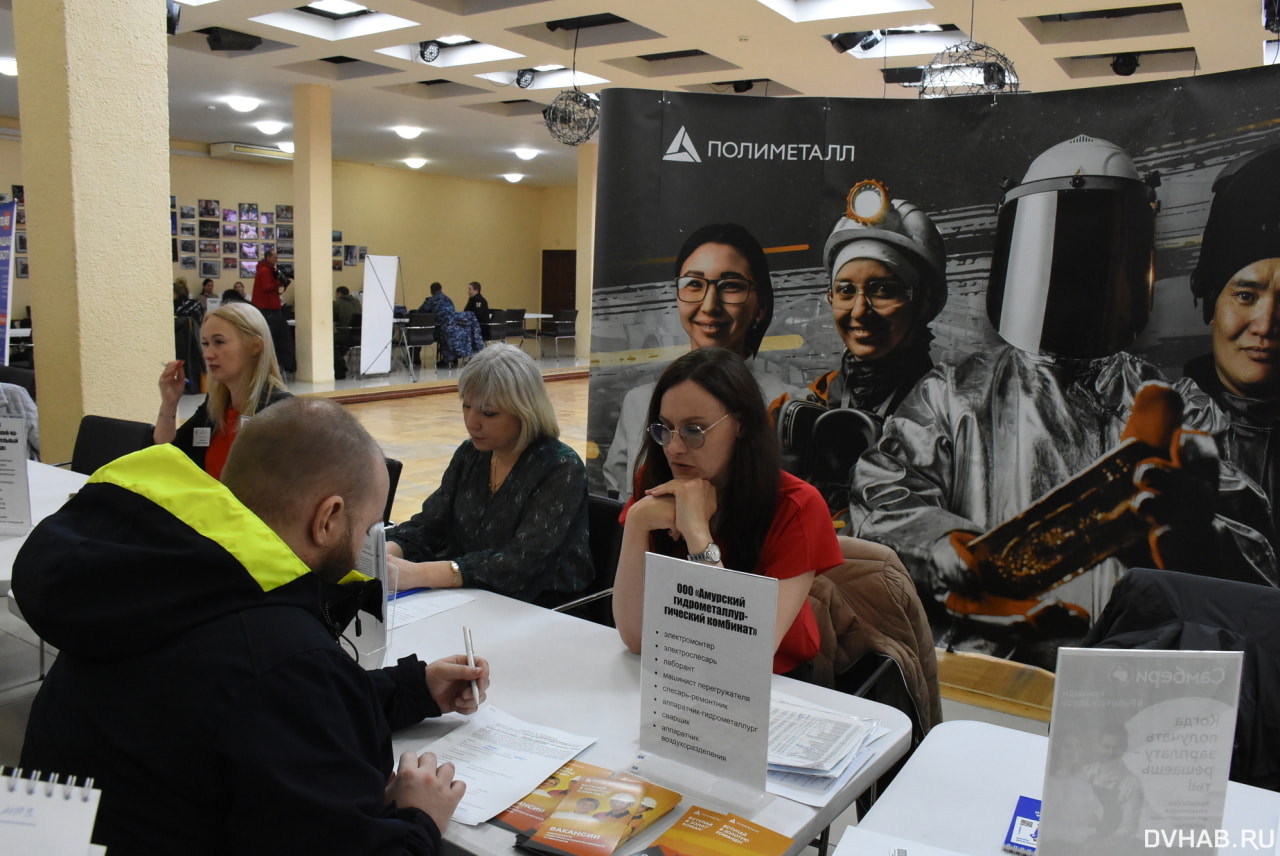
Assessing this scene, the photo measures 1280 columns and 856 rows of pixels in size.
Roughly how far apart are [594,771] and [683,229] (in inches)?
91.7

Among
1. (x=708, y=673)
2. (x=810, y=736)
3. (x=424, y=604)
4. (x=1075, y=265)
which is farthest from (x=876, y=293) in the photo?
(x=708, y=673)

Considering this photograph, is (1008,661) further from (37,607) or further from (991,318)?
(37,607)

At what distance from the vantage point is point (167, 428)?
3648mm

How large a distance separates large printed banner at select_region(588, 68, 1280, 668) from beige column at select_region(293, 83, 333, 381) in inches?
317

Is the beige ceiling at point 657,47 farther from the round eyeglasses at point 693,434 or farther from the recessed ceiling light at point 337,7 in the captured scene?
the round eyeglasses at point 693,434

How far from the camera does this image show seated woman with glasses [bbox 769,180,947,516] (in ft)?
10.6

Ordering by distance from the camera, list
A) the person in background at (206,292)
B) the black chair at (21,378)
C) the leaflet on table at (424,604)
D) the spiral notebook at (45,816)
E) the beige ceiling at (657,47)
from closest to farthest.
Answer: the spiral notebook at (45,816) < the leaflet on table at (424,604) < the black chair at (21,378) < the beige ceiling at (657,47) < the person in background at (206,292)

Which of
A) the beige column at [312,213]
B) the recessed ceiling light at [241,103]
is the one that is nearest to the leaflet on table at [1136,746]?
the beige column at [312,213]

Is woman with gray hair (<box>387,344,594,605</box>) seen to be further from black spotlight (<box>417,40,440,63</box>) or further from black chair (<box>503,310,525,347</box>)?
black chair (<box>503,310,525,347</box>)

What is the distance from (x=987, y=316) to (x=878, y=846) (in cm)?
231

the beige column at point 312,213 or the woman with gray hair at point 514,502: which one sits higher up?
the beige column at point 312,213

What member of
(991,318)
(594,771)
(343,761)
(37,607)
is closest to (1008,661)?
(991,318)

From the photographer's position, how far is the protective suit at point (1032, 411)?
2941 millimetres

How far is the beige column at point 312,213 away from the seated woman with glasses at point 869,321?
851 centimetres
